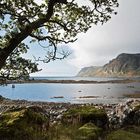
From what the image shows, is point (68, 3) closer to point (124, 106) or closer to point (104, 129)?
point (104, 129)

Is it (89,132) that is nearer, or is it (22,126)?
(22,126)

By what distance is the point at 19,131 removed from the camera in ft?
45.4

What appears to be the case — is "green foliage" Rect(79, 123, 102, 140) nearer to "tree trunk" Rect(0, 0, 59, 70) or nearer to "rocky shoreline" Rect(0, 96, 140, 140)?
"rocky shoreline" Rect(0, 96, 140, 140)

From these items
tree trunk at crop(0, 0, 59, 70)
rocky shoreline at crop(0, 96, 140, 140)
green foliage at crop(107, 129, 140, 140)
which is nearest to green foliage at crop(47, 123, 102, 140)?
rocky shoreline at crop(0, 96, 140, 140)

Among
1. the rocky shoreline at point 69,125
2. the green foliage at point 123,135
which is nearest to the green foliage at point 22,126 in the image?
the rocky shoreline at point 69,125

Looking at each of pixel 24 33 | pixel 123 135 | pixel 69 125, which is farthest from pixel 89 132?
pixel 24 33

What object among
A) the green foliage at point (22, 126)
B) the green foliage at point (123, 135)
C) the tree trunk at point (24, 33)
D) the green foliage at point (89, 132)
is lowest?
the green foliage at point (123, 135)

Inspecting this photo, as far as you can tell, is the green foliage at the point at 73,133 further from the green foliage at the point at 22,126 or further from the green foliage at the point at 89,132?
the green foliage at the point at 22,126

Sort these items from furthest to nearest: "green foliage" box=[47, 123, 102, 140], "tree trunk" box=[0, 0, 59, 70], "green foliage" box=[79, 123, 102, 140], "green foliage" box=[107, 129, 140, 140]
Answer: "tree trunk" box=[0, 0, 59, 70], "green foliage" box=[107, 129, 140, 140], "green foliage" box=[79, 123, 102, 140], "green foliage" box=[47, 123, 102, 140]

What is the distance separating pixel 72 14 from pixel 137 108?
20.4ft

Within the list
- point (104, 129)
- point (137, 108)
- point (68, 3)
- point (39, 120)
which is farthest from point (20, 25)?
point (137, 108)

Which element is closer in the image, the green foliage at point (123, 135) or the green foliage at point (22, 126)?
the green foliage at point (22, 126)

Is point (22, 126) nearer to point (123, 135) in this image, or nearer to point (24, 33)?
point (24, 33)

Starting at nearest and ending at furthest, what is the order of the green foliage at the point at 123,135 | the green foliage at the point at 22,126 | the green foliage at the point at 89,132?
the green foliage at the point at 22,126, the green foliage at the point at 89,132, the green foliage at the point at 123,135
